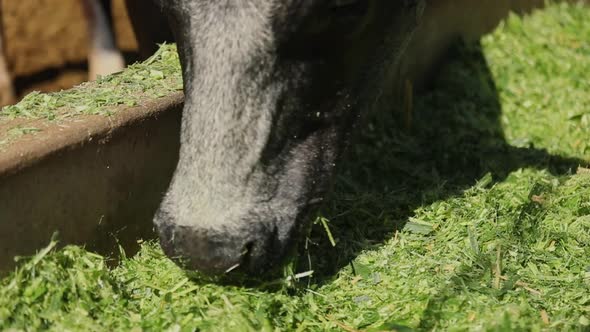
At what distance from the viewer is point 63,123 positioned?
2.88 meters

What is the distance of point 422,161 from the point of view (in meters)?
4.16

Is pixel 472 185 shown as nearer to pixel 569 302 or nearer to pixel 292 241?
pixel 569 302

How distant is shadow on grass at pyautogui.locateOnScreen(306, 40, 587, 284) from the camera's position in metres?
3.27

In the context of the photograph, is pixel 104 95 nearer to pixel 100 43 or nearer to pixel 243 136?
pixel 243 136

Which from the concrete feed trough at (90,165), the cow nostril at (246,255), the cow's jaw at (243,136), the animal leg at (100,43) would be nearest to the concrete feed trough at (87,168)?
the concrete feed trough at (90,165)

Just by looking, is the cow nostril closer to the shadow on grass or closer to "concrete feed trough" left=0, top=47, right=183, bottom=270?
the shadow on grass

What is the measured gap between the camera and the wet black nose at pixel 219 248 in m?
2.61

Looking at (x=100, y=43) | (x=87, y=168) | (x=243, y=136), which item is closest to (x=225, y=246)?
(x=243, y=136)

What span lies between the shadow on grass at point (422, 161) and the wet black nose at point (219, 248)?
35 cm

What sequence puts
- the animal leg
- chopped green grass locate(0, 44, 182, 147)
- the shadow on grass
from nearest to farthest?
1. chopped green grass locate(0, 44, 182, 147)
2. the shadow on grass
3. the animal leg

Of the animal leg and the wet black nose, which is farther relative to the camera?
the animal leg

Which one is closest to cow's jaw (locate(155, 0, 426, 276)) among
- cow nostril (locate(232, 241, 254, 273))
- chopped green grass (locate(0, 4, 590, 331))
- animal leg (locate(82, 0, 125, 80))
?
cow nostril (locate(232, 241, 254, 273))

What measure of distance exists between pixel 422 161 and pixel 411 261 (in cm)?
114

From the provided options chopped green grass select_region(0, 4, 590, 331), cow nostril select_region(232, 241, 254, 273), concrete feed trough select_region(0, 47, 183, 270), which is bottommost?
chopped green grass select_region(0, 4, 590, 331)
